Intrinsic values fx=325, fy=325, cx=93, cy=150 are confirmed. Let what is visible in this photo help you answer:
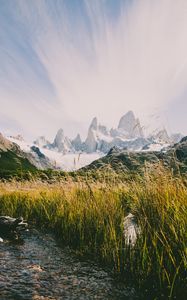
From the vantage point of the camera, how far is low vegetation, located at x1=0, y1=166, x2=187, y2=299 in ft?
16.6

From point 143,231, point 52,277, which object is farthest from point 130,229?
point 52,277

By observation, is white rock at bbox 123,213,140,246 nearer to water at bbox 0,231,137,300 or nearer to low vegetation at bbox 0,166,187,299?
low vegetation at bbox 0,166,187,299

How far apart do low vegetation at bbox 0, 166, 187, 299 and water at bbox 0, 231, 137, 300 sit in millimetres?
334

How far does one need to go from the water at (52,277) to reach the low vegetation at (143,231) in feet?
1.09

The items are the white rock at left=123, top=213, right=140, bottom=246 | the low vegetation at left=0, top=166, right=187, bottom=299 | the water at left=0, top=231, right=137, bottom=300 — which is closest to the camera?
the low vegetation at left=0, top=166, right=187, bottom=299

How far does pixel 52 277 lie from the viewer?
20.4 ft

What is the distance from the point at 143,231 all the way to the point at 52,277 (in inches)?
76.7

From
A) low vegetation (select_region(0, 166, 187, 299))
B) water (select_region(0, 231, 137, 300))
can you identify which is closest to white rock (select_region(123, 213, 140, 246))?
low vegetation (select_region(0, 166, 187, 299))

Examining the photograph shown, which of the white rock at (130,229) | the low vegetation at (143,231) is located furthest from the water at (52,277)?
the white rock at (130,229)

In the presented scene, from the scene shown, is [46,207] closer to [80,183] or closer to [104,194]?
[80,183]

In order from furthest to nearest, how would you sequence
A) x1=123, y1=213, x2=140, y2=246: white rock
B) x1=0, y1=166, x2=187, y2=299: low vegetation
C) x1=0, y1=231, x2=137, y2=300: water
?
1. x1=123, y1=213, x2=140, y2=246: white rock
2. x1=0, y1=231, x2=137, y2=300: water
3. x1=0, y1=166, x2=187, y2=299: low vegetation

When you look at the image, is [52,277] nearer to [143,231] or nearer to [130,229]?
[143,231]

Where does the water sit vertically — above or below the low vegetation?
below

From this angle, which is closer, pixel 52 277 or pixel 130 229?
pixel 52 277
